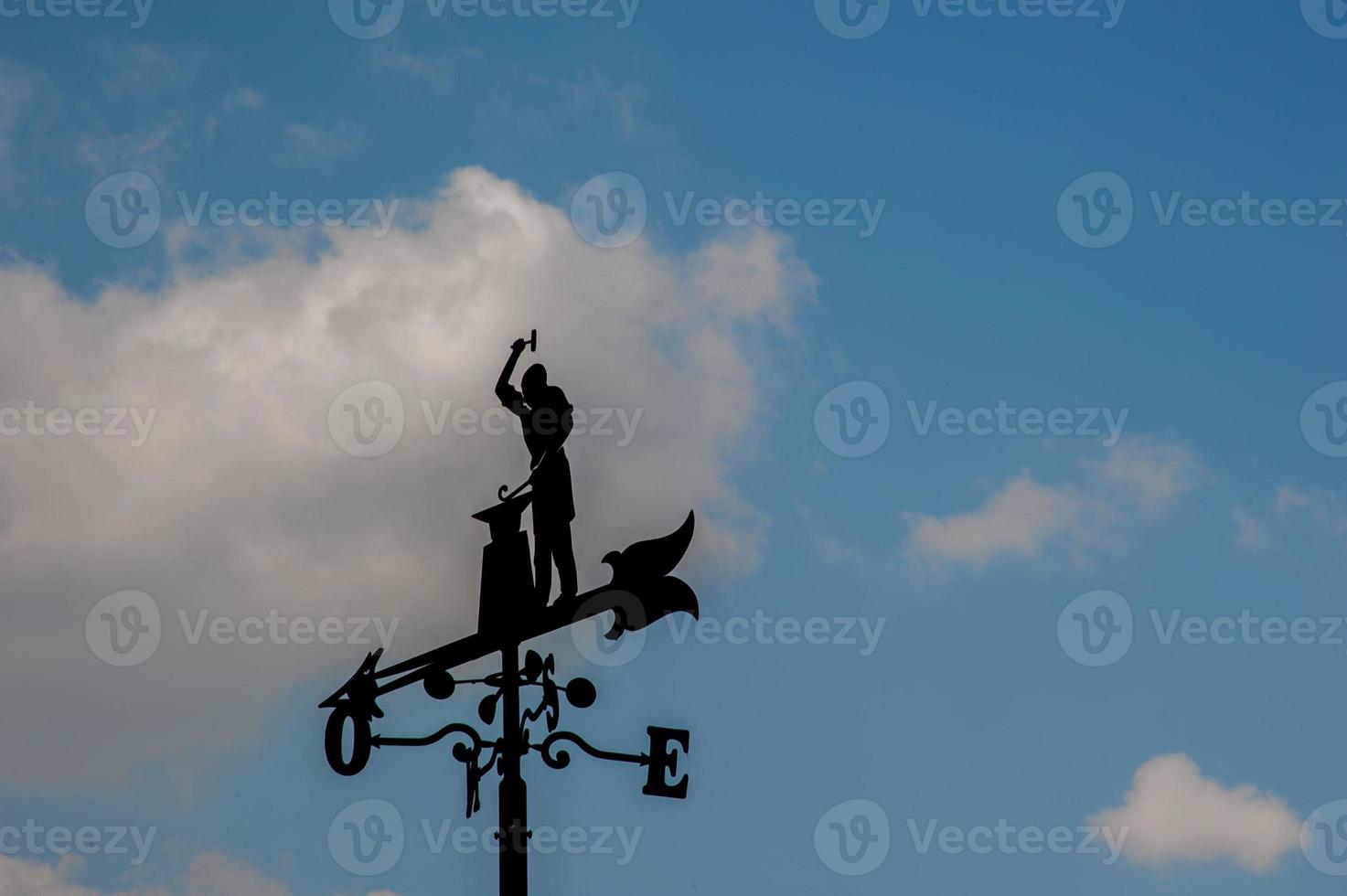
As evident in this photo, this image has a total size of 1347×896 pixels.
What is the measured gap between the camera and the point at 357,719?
476cm

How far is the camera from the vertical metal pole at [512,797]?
4.12 meters

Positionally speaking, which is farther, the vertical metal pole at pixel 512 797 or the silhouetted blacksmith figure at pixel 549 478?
the silhouetted blacksmith figure at pixel 549 478

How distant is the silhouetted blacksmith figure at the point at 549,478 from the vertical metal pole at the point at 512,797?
394 mm

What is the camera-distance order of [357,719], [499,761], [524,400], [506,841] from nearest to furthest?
[506,841]
[499,761]
[357,719]
[524,400]

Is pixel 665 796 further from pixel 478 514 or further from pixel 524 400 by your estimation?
pixel 524 400

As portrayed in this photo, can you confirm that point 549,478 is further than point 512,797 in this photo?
Yes

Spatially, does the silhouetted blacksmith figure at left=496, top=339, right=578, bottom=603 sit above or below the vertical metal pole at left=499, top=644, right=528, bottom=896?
above

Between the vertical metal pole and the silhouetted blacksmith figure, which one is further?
the silhouetted blacksmith figure

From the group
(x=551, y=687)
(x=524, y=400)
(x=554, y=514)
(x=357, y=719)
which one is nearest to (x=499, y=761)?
(x=551, y=687)

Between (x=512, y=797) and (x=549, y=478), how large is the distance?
46.0 inches

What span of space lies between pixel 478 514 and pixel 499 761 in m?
0.89

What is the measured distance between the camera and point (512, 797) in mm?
4293

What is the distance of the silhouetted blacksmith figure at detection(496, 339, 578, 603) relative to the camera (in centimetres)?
491

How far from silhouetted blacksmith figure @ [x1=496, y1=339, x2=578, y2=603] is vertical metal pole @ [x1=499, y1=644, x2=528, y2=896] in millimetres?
A: 394
